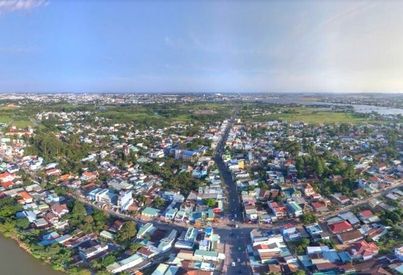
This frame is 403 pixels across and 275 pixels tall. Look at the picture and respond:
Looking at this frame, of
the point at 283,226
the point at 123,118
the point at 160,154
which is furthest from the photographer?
the point at 123,118

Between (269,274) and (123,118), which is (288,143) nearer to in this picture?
(269,274)

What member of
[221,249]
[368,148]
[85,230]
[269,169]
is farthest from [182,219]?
[368,148]

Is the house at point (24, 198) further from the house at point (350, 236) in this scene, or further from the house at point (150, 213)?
the house at point (350, 236)

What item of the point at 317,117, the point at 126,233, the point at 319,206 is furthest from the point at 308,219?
the point at 317,117

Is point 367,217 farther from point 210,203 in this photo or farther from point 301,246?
point 210,203

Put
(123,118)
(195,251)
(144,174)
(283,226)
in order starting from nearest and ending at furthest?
(195,251)
(283,226)
(144,174)
(123,118)
